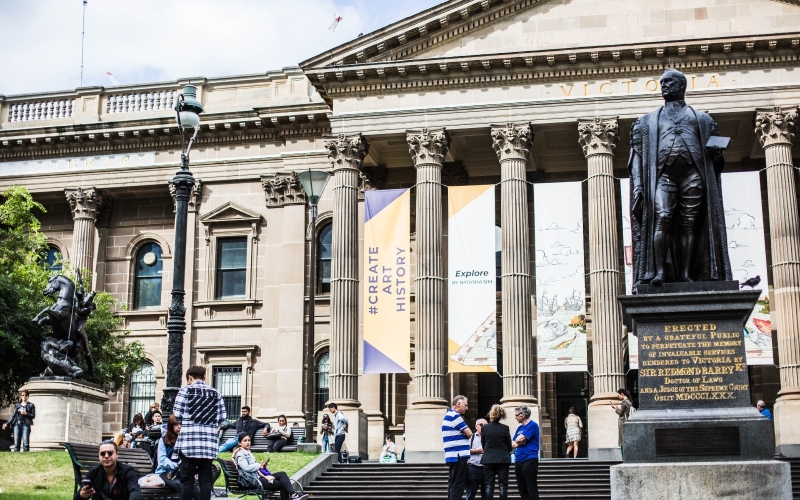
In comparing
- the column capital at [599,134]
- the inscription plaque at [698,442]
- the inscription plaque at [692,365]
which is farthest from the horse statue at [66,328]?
the column capital at [599,134]

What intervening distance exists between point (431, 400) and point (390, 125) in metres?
8.72

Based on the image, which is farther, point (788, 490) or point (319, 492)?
point (319, 492)

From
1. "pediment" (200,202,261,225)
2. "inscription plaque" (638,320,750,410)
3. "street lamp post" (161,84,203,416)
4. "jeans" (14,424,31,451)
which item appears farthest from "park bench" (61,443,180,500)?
"pediment" (200,202,261,225)

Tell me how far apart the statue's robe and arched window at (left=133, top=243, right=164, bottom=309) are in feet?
99.4

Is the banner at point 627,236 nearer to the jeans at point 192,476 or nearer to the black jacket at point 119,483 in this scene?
the jeans at point 192,476

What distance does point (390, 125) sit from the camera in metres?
35.0

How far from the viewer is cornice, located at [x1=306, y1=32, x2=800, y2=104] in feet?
108

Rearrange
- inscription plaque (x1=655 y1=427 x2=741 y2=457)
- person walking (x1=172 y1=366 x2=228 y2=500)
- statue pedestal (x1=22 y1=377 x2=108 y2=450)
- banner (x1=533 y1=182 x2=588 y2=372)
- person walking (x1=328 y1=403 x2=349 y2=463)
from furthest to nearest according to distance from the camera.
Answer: banner (x1=533 y1=182 x2=588 y2=372)
person walking (x1=328 y1=403 x2=349 y2=463)
statue pedestal (x1=22 y1=377 x2=108 y2=450)
person walking (x1=172 y1=366 x2=228 y2=500)
inscription plaque (x1=655 y1=427 x2=741 y2=457)

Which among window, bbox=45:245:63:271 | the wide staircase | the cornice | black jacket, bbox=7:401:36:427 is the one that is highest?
the cornice

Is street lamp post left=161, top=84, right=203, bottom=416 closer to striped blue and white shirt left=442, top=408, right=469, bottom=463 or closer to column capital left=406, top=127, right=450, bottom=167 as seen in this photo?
striped blue and white shirt left=442, top=408, right=469, bottom=463

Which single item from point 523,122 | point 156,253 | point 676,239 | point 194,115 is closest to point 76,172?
point 156,253

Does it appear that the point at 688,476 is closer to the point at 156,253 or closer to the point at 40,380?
the point at 40,380

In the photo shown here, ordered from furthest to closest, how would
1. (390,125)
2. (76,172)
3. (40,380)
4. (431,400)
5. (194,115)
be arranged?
(76,172) < (390,125) < (431,400) < (40,380) < (194,115)

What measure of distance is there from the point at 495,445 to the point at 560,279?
55.8ft
